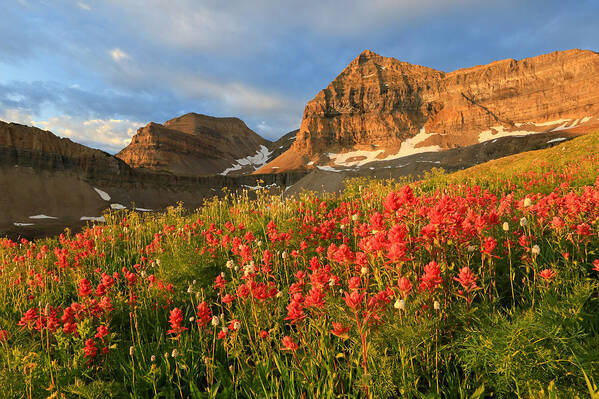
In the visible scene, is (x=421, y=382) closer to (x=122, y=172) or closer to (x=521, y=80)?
(x=122, y=172)

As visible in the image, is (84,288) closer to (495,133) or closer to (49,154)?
(49,154)

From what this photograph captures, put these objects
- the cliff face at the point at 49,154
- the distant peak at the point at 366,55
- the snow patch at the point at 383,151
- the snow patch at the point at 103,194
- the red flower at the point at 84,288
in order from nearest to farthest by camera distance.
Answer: the red flower at the point at 84,288, the cliff face at the point at 49,154, the snow patch at the point at 103,194, the snow patch at the point at 383,151, the distant peak at the point at 366,55

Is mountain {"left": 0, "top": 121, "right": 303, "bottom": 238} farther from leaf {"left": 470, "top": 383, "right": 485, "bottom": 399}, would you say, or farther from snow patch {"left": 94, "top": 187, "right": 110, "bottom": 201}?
leaf {"left": 470, "top": 383, "right": 485, "bottom": 399}

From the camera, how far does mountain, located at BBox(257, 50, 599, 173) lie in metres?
111

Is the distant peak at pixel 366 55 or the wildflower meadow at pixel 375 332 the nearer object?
the wildflower meadow at pixel 375 332

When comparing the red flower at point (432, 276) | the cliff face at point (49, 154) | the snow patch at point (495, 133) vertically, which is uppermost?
the snow patch at point (495, 133)

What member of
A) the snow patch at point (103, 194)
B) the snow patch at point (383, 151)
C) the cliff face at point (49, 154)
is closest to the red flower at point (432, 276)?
the snow patch at point (103, 194)

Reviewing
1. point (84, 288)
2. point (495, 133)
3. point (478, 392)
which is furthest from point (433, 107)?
point (84, 288)

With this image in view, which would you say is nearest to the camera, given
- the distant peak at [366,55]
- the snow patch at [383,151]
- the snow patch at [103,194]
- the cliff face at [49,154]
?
the cliff face at [49,154]

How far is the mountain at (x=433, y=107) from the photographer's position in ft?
364

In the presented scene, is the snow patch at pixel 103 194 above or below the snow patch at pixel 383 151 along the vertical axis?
below

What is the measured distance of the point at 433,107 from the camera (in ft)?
457

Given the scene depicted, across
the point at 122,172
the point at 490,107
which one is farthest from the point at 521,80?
the point at 122,172

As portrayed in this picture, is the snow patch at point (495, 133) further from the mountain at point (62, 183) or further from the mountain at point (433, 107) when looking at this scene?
the mountain at point (62, 183)
